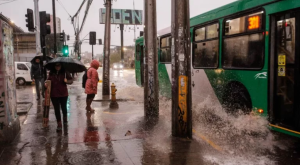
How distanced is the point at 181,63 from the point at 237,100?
228cm

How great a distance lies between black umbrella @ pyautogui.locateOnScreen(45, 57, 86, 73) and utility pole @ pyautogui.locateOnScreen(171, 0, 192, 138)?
2.54m

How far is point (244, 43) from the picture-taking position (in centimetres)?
671

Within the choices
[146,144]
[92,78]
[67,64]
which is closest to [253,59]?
[146,144]

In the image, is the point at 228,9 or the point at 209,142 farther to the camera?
the point at 228,9

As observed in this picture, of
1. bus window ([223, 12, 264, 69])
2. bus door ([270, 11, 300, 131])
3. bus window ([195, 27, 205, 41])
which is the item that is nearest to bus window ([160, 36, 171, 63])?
bus window ([195, 27, 205, 41])

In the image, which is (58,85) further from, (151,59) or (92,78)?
(151,59)

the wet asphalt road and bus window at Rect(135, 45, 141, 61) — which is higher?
bus window at Rect(135, 45, 141, 61)

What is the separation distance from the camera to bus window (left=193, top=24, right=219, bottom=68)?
789 centimetres

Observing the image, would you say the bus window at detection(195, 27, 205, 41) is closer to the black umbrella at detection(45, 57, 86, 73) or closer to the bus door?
the bus door

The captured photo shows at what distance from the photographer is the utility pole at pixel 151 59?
8055 millimetres

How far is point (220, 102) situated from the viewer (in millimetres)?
7844

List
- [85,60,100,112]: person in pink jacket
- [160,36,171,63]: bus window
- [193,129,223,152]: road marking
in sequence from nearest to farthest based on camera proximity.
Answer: [193,129,223,152]: road marking → [85,60,100,112]: person in pink jacket → [160,36,171,63]: bus window

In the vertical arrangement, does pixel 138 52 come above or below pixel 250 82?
above

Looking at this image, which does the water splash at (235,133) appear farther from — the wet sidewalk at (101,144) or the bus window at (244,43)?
the bus window at (244,43)
